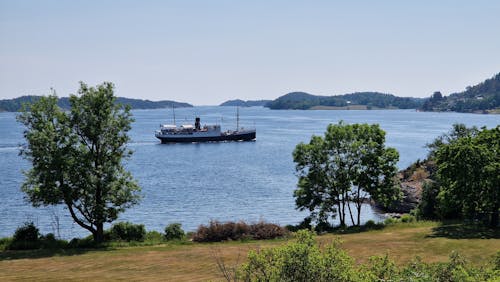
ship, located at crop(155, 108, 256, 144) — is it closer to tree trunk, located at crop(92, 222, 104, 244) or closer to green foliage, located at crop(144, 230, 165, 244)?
green foliage, located at crop(144, 230, 165, 244)

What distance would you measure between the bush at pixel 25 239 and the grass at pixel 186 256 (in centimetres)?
174

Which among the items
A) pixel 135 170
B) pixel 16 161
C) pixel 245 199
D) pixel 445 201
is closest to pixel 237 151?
pixel 135 170

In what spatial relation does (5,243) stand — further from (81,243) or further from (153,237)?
(153,237)

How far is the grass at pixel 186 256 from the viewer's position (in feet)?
75.5

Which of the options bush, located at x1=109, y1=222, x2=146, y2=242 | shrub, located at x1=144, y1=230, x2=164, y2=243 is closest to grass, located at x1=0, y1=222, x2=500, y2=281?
shrub, located at x1=144, y1=230, x2=164, y2=243

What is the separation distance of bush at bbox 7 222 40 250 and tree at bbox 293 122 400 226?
1958 centimetres

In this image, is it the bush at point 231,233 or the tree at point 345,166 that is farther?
the tree at point 345,166

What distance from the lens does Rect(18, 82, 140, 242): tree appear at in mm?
30938

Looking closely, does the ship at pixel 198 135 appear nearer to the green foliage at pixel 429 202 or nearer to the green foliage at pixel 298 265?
the green foliage at pixel 429 202

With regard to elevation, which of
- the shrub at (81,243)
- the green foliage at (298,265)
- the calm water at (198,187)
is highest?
the green foliage at (298,265)

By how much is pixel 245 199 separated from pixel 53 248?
35.3m

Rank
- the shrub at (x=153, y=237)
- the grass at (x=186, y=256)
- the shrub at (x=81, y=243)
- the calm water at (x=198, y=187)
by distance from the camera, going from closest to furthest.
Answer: the grass at (x=186, y=256) → the shrub at (x=81, y=243) → the shrub at (x=153, y=237) → the calm water at (x=198, y=187)

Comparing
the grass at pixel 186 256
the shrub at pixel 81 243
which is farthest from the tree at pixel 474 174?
the shrub at pixel 81 243

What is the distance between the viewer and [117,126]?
1286 inches
